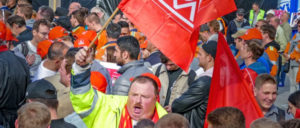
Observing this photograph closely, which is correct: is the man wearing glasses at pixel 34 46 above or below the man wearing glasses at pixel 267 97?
below

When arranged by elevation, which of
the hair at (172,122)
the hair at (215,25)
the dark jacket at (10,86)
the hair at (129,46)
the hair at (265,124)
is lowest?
the dark jacket at (10,86)

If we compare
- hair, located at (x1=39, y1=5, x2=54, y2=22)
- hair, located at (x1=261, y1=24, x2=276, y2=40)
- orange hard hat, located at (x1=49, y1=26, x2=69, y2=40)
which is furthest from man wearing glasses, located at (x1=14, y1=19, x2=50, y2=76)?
hair, located at (x1=261, y1=24, x2=276, y2=40)

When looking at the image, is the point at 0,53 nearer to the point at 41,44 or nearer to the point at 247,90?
the point at 41,44

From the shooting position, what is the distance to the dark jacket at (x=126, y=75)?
618 centimetres

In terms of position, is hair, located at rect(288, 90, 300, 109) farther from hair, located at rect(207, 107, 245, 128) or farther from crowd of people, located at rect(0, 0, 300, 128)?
hair, located at rect(207, 107, 245, 128)

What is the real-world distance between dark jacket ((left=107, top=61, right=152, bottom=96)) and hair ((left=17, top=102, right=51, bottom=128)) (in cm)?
196


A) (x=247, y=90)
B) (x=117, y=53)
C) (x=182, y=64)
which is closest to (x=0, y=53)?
(x=117, y=53)

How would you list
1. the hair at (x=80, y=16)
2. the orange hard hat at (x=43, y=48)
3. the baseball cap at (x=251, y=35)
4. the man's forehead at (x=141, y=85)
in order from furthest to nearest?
1. the hair at (x=80, y=16)
2. the orange hard hat at (x=43, y=48)
3. the baseball cap at (x=251, y=35)
4. the man's forehead at (x=141, y=85)

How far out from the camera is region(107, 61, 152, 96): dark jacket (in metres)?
6.18

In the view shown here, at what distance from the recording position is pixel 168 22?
17.9 ft

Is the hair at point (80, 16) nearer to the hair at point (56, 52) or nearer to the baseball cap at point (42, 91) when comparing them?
the hair at point (56, 52)

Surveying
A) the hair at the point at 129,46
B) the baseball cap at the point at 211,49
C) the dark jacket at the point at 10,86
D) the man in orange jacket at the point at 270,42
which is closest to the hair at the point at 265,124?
the baseball cap at the point at 211,49

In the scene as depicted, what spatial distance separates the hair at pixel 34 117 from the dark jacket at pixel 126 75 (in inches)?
77.0

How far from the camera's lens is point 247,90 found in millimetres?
5453
